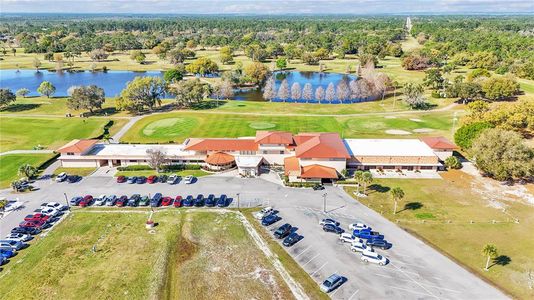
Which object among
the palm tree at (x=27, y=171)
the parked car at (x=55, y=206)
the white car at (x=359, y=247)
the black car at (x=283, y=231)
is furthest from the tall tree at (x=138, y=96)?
the white car at (x=359, y=247)

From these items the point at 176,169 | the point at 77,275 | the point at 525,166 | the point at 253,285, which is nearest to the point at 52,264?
the point at 77,275

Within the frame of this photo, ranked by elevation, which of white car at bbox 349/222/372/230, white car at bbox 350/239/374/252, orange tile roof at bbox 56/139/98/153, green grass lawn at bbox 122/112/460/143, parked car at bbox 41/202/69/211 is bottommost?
white car at bbox 350/239/374/252

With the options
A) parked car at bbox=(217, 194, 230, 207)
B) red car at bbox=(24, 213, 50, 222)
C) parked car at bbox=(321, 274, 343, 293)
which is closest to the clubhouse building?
parked car at bbox=(217, 194, 230, 207)

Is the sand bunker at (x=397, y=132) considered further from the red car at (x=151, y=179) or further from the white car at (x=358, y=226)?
the red car at (x=151, y=179)

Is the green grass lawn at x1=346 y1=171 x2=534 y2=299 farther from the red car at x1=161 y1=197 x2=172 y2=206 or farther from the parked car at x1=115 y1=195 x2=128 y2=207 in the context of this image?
the parked car at x1=115 y1=195 x2=128 y2=207

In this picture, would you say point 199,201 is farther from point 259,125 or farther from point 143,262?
→ point 259,125

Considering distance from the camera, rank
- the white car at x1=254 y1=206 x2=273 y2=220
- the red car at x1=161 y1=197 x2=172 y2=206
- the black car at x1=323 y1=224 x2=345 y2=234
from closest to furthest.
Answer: the black car at x1=323 y1=224 x2=345 y2=234 < the white car at x1=254 y1=206 x2=273 y2=220 < the red car at x1=161 y1=197 x2=172 y2=206

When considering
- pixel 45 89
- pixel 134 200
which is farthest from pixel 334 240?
pixel 45 89

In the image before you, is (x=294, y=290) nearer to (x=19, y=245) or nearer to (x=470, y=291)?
(x=470, y=291)
